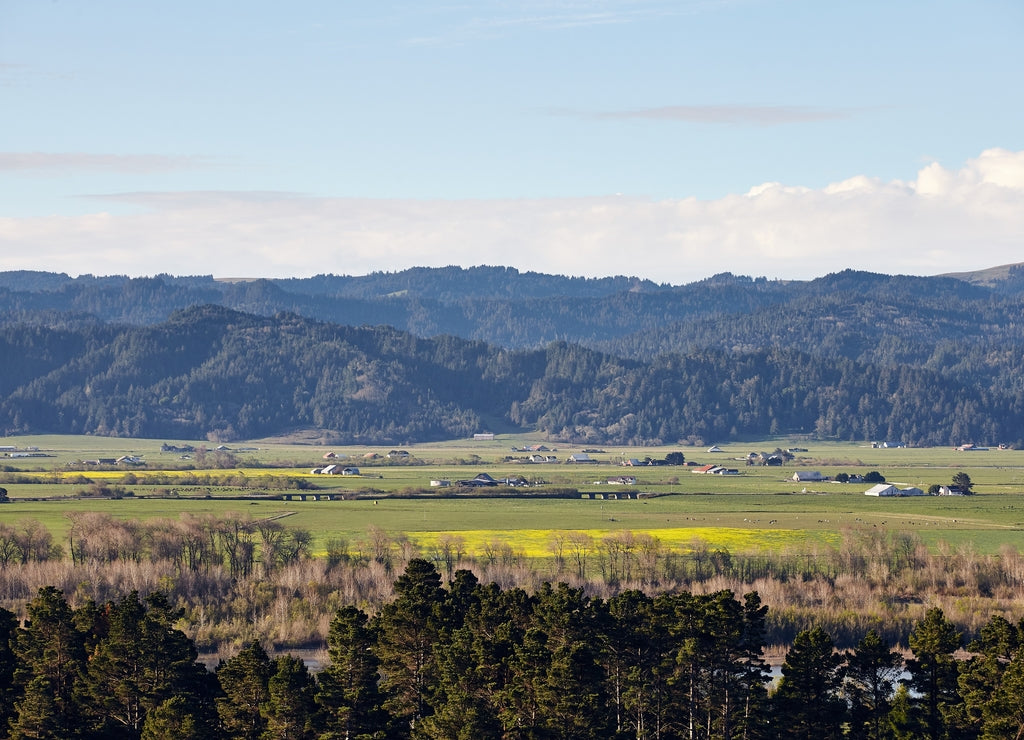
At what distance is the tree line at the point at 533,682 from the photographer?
59.7 m

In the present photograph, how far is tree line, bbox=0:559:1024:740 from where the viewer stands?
59.7 m

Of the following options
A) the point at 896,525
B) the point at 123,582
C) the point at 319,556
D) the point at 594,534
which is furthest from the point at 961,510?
the point at 123,582

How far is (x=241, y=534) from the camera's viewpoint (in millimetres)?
129750

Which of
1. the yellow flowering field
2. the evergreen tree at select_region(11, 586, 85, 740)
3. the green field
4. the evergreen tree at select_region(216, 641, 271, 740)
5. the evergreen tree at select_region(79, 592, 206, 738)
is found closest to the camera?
the evergreen tree at select_region(11, 586, 85, 740)

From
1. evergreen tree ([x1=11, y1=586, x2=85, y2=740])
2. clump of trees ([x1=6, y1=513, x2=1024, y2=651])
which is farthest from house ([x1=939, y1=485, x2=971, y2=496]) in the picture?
evergreen tree ([x1=11, y1=586, x2=85, y2=740])

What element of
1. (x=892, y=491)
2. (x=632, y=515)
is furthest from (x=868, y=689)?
(x=892, y=491)

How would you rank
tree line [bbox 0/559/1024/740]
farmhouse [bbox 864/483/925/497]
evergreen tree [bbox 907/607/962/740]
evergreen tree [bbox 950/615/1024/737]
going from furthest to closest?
farmhouse [bbox 864/483/925/497] → evergreen tree [bbox 907/607/962/740] → tree line [bbox 0/559/1024/740] → evergreen tree [bbox 950/615/1024/737]

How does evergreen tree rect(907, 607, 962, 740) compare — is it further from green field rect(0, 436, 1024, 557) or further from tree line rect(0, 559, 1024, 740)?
green field rect(0, 436, 1024, 557)

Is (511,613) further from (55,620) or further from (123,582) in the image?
(123,582)

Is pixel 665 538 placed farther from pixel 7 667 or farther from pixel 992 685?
pixel 7 667

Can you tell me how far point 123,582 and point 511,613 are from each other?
45.1 m

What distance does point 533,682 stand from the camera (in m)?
60.5

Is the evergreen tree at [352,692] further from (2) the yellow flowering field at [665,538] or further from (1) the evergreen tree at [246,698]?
(2) the yellow flowering field at [665,538]

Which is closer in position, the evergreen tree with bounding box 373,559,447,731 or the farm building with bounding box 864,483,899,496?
the evergreen tree with bounding box 373,559,447,731
